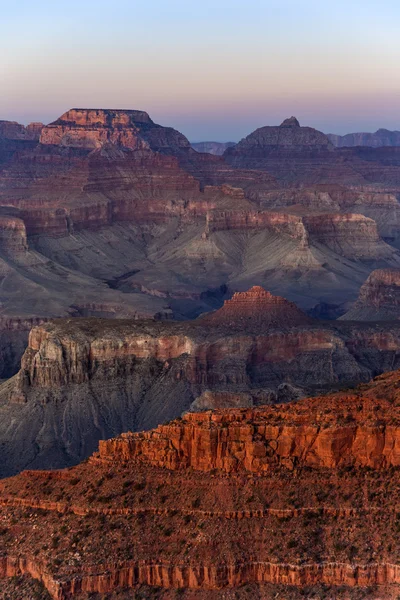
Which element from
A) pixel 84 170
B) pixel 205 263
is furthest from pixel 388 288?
pixel 84 170

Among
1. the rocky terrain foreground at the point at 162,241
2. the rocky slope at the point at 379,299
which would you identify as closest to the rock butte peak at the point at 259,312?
the rocky slope at the point at 379,299

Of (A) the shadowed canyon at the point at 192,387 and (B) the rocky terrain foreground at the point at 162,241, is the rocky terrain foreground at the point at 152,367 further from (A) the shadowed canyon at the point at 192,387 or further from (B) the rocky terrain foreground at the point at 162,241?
(B) the rocky terrain foreground at the point at 162,241

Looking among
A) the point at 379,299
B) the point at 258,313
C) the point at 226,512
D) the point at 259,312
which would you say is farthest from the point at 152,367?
the point at 226,512

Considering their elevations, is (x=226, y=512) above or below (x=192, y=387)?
above

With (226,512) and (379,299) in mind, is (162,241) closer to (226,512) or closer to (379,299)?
(379,299)

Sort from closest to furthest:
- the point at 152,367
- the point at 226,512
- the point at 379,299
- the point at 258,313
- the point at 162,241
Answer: the point at 226,512 < the point at 152,367 < the point at 258,313 < the point at 379,299 < the point at 162,241

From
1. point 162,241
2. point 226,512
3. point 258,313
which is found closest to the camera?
point 226,512

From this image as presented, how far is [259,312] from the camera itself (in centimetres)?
8038

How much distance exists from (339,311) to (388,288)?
17198mm

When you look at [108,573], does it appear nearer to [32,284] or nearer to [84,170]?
[32,284]

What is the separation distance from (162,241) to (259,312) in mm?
93050

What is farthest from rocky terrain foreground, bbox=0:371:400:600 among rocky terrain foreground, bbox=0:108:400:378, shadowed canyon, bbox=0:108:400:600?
rocky terrain foreground, bbox=0:108:400:378

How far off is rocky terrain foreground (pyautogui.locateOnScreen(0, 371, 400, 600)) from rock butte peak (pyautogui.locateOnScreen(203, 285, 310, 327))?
43.8 meters

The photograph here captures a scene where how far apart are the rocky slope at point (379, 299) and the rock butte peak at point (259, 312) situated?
21410 millimetres
